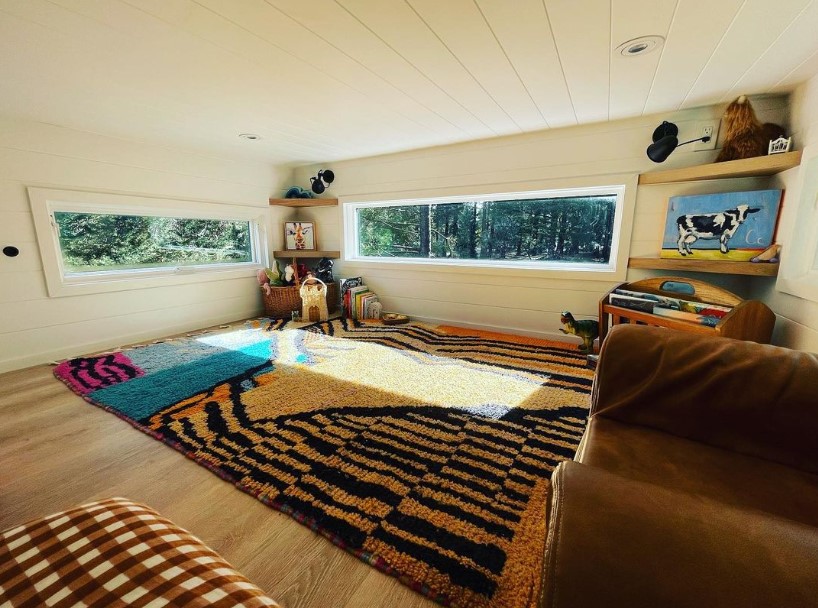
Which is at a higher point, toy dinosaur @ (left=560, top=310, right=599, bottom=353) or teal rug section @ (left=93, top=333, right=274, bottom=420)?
toy dinosaur @ (left=560, top=310, right=599, bottom=353)

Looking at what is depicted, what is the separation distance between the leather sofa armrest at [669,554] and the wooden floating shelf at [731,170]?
2220 mm

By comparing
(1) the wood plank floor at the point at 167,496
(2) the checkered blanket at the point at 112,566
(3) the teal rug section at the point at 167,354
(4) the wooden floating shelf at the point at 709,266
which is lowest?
(1) the wood plank floor at the point at 167,496

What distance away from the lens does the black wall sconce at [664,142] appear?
2.06 m

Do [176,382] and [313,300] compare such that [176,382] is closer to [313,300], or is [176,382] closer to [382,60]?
[313,300]

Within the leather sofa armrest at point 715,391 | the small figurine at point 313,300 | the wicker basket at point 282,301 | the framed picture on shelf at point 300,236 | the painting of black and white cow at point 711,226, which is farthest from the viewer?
the framed picture on shelf at point 300,236

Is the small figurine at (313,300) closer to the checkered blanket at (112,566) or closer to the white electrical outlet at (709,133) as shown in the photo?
the checkered blanket at (112,566)

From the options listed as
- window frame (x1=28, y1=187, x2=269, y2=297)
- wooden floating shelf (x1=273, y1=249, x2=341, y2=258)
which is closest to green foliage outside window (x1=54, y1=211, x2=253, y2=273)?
window frame (x1=28, y1=187, x2=269, y2=297)

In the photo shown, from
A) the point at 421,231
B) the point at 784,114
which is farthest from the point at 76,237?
the point at 784,114

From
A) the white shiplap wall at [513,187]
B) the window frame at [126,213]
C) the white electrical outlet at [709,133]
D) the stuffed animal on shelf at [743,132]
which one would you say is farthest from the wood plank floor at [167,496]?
the white electrical outlet at [709,133]

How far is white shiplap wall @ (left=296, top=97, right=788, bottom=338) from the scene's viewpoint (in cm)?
234

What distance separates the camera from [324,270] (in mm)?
3922

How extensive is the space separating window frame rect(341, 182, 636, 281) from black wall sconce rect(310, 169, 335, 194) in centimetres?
28

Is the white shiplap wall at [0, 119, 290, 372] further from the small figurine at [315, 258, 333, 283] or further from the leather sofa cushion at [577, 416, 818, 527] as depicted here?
the leather sofa cushion at [577, 416, 818, 527]

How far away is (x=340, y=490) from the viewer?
124cm
